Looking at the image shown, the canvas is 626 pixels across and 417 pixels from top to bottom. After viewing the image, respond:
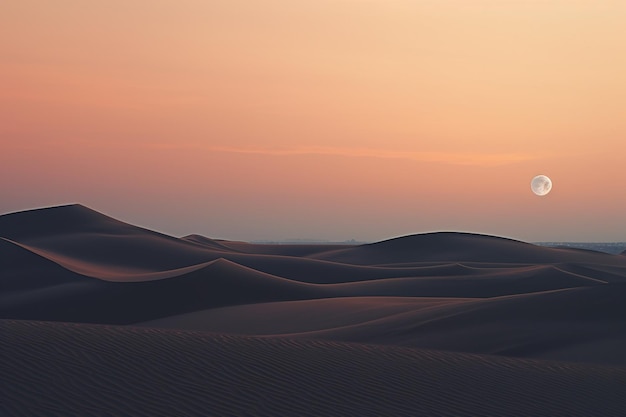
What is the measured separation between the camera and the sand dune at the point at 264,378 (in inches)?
385

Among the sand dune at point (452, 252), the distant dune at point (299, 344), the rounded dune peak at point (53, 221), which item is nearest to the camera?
the distant dune at point (299, 344)

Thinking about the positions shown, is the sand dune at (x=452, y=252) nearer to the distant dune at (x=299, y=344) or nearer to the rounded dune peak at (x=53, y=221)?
the rounded dune peak at (x=53, y=221)

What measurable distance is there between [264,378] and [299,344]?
299 cm

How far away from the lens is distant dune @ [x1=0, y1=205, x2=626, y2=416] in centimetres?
1030

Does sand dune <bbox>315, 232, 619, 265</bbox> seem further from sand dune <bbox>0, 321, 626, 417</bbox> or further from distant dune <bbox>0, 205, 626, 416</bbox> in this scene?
sand dune <bbox>0, 321, 626, 417</bbox>

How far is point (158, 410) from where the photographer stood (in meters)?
9.41

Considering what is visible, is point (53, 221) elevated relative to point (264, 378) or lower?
elevated

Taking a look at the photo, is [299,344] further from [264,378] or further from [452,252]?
[452,252]

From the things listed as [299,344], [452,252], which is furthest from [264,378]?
[452,252]

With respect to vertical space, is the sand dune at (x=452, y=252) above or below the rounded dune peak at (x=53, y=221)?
below

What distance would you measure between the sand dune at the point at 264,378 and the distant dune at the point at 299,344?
1.1 inches

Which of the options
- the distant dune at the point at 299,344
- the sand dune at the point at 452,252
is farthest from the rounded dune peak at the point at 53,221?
the sand dune at the point at 452,252

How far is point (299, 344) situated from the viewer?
14.2 metres

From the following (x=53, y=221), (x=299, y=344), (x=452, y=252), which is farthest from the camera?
(x=452, y=252)
